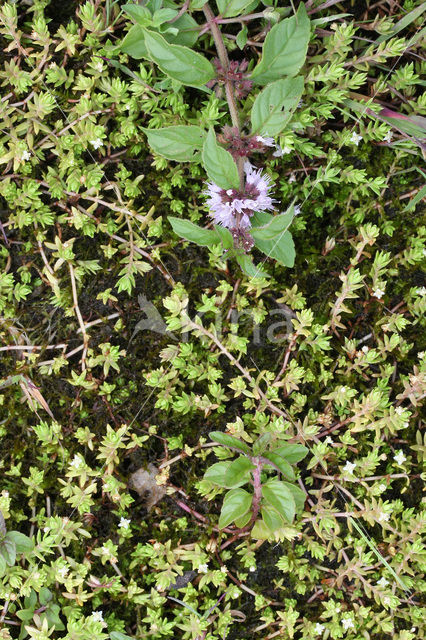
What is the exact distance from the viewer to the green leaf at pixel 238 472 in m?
2.47

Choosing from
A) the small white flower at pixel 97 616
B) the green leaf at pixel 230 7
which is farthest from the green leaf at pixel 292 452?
the green leaf at pixel 230 7

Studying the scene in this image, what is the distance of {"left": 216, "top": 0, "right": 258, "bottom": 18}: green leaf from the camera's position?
2480mm

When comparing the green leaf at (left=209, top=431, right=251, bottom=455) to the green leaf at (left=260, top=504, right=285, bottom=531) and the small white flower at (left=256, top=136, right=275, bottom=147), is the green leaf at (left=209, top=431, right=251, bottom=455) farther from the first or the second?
the small white flower at (left=256, top=136, right=275, bottom=147)

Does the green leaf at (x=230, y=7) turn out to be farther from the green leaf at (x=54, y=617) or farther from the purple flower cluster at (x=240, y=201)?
the green leaf at (x=54, y=617)

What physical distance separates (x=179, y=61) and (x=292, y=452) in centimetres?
172

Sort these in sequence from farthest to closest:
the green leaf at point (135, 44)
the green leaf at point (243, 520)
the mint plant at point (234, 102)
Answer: the green leaf at point (243, 520), the green leaf at point (135, 44), the mint plant at point (234, 102)

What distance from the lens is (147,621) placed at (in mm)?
2727

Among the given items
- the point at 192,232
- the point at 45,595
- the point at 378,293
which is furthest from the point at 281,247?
the point at 45,595

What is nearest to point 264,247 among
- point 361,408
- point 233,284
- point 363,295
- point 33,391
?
point 233,284

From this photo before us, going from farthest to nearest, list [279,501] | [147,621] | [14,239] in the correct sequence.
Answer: [14,239]
[147,621]
[279,501]

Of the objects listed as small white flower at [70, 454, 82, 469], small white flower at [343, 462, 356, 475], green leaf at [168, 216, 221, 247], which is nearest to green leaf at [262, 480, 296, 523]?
small white flower at [343, 462, 356, 475]

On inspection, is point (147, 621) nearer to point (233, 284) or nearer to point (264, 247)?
point (233, 284)

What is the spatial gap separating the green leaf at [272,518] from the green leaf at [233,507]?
0.09 meters

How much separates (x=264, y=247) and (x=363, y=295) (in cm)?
66
